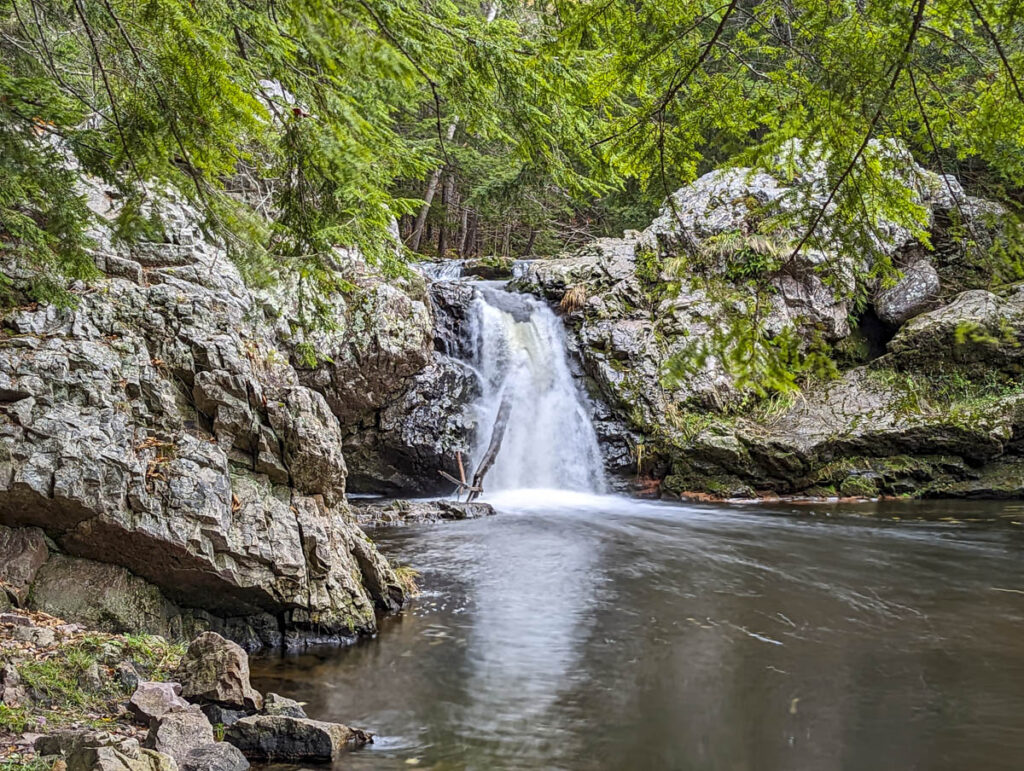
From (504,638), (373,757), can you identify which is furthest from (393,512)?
(373,757)

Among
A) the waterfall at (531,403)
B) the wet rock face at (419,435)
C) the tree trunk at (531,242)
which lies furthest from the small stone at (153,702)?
the tree trunk at (531,242)

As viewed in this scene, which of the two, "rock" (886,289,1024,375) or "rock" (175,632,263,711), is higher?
"rock" (886,289,1024,375)

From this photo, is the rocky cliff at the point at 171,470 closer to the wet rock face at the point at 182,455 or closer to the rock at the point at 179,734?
the wet rock face at the point at 182,455

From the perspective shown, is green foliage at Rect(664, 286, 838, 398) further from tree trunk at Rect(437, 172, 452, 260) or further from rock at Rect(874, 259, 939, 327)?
tree trunk at Rect(437, 172, 452, 260)

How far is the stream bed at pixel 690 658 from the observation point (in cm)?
413

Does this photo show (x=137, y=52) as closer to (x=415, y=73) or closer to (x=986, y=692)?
(x=415, y=73)

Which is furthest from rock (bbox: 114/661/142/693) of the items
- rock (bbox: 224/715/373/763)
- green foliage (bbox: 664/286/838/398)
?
green foliage (bbox: 664/286/838/398)

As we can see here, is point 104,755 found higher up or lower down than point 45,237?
lower down

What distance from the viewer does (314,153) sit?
334cm

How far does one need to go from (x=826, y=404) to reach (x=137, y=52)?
13.8 meters

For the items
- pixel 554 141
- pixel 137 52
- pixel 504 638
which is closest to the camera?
pixel 137 52

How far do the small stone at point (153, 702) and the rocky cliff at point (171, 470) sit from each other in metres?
1.07

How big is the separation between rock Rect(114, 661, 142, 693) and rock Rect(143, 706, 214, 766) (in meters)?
0.49

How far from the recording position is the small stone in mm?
3646
